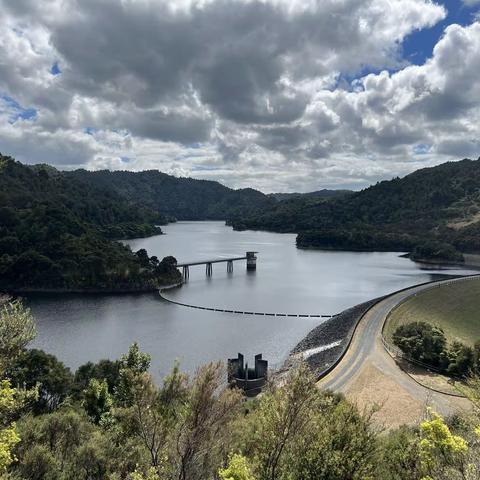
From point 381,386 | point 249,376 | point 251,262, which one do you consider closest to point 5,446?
point 381,386

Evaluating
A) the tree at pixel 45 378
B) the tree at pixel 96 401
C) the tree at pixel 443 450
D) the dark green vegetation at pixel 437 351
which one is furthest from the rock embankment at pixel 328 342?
the tree at pixel 443 450

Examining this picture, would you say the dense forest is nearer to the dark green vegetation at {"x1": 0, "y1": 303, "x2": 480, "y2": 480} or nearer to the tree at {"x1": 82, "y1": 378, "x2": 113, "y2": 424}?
the tree at {"x1": 82, "y1": 378, "x2": 113, "y2": 424}

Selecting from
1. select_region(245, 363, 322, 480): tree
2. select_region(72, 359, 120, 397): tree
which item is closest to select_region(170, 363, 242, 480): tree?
select_region(245, 363, 322, 480): tree

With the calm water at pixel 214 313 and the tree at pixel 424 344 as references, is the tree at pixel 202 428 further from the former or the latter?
the tree at pixel 424 344

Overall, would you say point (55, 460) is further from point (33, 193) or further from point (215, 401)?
point (33, 193)

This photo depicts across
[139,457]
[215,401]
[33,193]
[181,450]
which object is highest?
[33,193]

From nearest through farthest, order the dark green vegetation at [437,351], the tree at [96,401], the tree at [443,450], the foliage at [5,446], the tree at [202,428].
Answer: the tree at [443,450], the foliage at [5,446], the tree at [202,428], the tree at [96,401], the dark green vegetation at [437,351]

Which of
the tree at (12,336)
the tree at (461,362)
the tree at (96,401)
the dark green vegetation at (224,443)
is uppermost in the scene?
the tree at (12,336)

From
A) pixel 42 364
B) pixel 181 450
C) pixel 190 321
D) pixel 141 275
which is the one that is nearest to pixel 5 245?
pixel 141 275
